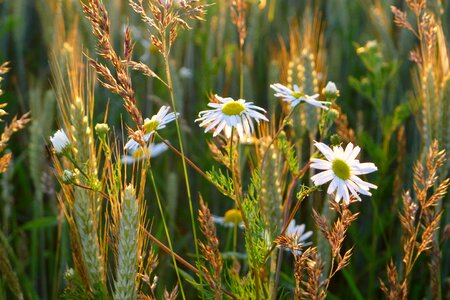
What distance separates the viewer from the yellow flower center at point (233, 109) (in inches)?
41.7

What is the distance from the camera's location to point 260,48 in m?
2.87

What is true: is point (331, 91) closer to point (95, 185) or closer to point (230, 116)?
point (230, 116)

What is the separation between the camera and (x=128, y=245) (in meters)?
0.94

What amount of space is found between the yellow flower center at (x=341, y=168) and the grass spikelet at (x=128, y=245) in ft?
1.03

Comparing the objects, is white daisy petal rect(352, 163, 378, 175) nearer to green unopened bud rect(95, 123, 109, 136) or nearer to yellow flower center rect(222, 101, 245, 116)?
yellow flower center rect(222, 101, 245, 116)

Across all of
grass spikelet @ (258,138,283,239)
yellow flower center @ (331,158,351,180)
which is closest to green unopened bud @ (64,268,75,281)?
grass spikelet @ (258,138,283,239)

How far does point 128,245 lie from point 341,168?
35cm

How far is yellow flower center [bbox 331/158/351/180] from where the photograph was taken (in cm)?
99

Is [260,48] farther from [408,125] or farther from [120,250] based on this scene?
[120,250]

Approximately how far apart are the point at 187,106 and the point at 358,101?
706mm

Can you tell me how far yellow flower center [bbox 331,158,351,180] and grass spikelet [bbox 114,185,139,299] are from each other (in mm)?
313

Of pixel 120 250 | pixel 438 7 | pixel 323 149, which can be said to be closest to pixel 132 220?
pixel 120 250

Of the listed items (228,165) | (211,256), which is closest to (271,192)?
(228,165)

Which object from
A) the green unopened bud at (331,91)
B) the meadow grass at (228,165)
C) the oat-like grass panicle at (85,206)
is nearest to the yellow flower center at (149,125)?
the meadow grass at (228,165)
